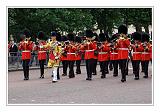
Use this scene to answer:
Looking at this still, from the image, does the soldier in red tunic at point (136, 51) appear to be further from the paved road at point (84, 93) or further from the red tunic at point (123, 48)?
the paved road at point (84, 93)

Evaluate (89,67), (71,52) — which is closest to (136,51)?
(89,67)

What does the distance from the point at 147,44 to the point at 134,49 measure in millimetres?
654

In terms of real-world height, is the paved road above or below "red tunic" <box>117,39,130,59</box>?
below

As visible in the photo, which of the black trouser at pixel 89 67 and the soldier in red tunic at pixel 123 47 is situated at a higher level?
the soldier in red tunic at pixel 123 47

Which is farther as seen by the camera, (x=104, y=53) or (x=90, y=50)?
(x=104, y=53)

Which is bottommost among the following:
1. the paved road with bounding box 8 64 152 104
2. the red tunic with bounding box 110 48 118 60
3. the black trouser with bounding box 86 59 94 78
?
the paved road with bounding box 8 64 152 104

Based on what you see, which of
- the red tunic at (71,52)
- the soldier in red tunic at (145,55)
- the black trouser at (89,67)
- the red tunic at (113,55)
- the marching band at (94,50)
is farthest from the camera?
the red tunic at (71,52)

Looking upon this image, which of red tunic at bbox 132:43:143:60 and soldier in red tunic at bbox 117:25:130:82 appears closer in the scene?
soldier in red tunic at bbox 117:25:130:82

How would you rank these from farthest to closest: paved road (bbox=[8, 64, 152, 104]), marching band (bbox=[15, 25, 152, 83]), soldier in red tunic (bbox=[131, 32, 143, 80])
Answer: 1. soldier in red tunic (bbox=[131, 32, 143, 80])
2. marching band (bbox=[15, 25, 152, 83])
3. paved road (bbox=[8, 64, 152, 104])

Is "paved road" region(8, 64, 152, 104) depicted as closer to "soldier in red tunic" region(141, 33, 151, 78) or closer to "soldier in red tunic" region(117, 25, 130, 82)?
"soldier in red tunic" region(117, 25, 130, 82)

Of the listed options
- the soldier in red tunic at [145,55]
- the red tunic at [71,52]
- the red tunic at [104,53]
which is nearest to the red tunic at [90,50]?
the red tunic at [104,53]

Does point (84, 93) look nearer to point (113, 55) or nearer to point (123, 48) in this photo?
point (123, 48)

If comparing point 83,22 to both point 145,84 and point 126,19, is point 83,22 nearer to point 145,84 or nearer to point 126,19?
point 126,19

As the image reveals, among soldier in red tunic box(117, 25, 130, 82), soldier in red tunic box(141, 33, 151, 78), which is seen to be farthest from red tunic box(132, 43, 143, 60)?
soldier in red tunic box(117, 25, 130, 82)
